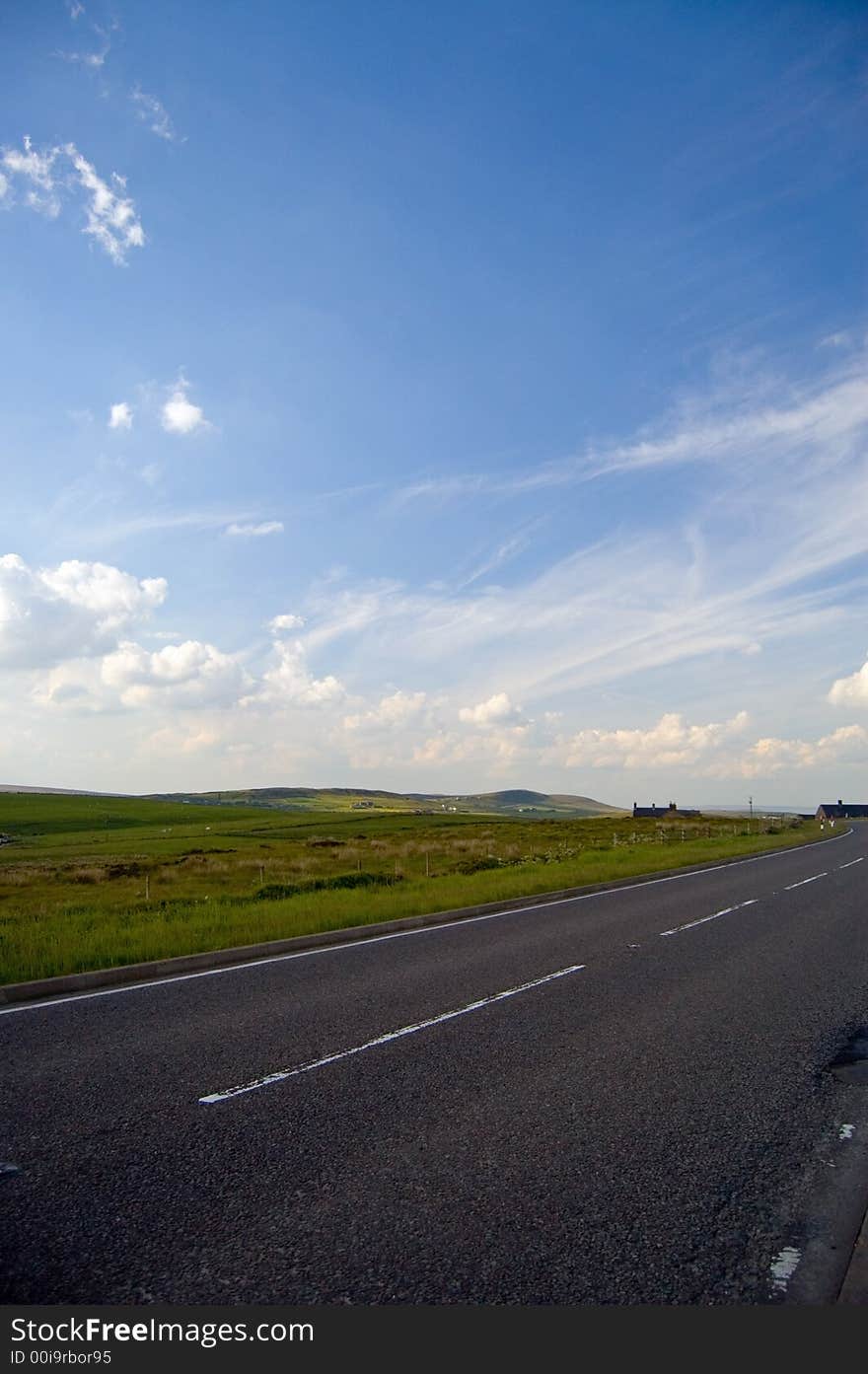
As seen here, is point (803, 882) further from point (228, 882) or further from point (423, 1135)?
point (228, 882)

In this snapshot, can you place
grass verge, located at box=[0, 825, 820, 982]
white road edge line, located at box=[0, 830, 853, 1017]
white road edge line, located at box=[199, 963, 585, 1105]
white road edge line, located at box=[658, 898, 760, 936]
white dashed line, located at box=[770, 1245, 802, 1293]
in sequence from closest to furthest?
1. white dashed line, located at box=[770, 1245, 802, 1293]
2. white road edge line, located at box=[199, 963, 585, 1105]
3. white road edge line, located at box=[0, 830, 853, 1017]
4. grass verge, located at box=[0, 825, 820, 982]
5. white road edge line, located at box=[658, 898, 760, 936]

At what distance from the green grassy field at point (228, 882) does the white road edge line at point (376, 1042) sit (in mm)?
5153

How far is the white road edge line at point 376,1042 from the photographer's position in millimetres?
6156

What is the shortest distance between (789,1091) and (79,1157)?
5052 millimetres

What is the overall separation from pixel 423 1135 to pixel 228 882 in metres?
31.2

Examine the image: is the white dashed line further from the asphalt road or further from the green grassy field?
the green grassy field

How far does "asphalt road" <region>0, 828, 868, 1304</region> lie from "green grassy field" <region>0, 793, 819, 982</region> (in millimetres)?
2817

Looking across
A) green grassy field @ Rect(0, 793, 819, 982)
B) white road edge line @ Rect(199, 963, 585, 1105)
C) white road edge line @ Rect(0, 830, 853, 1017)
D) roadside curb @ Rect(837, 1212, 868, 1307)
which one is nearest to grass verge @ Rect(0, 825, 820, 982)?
green grassy field @ Rect(0, 793, 819, 982)

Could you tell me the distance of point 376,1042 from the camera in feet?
24.3

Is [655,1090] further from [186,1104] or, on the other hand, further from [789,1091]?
[186,1104]

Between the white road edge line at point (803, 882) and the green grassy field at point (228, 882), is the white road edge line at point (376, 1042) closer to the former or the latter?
the green grassy field at point (228, 882)

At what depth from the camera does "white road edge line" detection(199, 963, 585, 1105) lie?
6.16 m

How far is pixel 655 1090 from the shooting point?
6191 mm

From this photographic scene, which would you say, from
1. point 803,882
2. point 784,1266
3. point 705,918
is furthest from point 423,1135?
point 803,882
